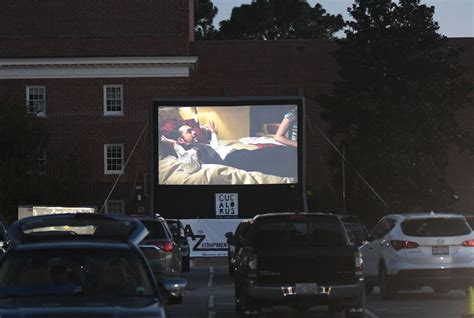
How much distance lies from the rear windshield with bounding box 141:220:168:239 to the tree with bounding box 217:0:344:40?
6968cm

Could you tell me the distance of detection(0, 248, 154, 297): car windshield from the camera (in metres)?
10.3

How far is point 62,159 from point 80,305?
171 feet

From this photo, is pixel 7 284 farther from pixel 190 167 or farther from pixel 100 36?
pixel 100 36

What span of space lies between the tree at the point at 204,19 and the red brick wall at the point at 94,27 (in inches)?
1046

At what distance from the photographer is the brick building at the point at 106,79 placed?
62156mm

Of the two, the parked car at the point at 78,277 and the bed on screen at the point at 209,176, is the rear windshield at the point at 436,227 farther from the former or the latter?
the bed on screen at the point at 209,176

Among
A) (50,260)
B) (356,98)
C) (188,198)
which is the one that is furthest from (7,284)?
(356,98)

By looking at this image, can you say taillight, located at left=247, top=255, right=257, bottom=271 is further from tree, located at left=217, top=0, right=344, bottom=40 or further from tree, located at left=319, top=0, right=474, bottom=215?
tree, located at left=217, top=0, right=344, bottom=40

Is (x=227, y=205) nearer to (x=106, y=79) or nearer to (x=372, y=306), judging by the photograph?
(x=372, y=306)

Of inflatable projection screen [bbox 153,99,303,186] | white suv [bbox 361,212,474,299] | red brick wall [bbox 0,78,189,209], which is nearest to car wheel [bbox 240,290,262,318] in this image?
white suv [bbox 361,212,474,299]

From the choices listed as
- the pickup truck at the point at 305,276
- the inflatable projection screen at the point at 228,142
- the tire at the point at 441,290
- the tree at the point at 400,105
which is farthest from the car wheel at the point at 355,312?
the tree at the point at 400,105

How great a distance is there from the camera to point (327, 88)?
6650 cm

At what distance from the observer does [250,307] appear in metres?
16.8

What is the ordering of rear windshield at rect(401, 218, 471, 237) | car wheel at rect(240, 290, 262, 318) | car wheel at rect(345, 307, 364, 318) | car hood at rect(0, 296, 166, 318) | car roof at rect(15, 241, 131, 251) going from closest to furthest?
car hood at rect(0, 296, 166, 318) → car roof at rect(15, 241, 131, 251) → car wheel at rect(240, 290, 262, 318) → car wheel at rect(345, 307, 364, 318) → rear windshield at rect(401, 218, 471, 237)
